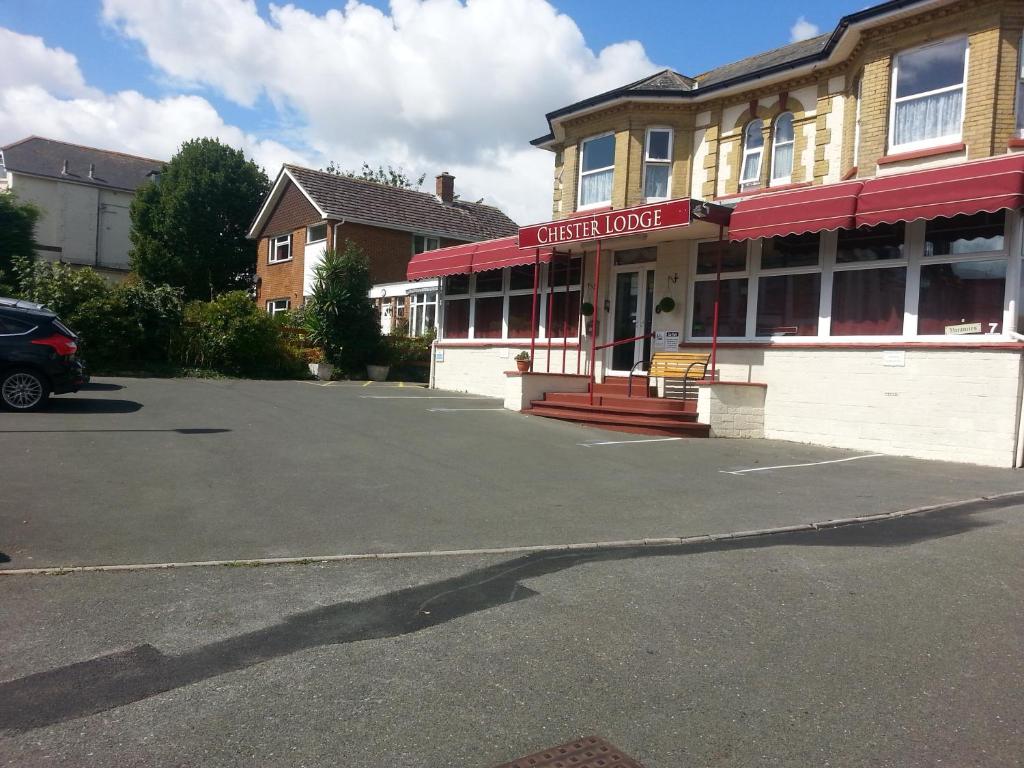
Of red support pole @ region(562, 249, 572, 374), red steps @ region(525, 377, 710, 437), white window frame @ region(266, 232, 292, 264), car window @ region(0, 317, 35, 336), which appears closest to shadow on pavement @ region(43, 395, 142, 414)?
car window @ region(0, 317, 35, 336)

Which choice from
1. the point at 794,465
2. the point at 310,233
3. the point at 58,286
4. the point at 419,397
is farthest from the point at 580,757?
the point at 310,233

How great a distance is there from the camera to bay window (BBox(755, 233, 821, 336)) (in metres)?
13.7

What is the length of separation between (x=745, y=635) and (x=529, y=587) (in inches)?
58.5

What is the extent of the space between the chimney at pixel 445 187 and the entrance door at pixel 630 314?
65.2 feet

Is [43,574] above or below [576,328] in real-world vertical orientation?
below

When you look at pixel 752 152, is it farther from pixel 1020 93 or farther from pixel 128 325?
pixel 128 325

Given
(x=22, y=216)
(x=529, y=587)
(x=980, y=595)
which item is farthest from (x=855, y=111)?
(x=22, y=216)

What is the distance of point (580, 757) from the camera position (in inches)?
126

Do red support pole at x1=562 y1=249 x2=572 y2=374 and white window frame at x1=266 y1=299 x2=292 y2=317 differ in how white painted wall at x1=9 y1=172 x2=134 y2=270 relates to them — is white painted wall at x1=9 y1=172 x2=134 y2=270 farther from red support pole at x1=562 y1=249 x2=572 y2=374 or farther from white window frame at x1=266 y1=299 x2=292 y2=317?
red support pole at x1=562 y1=249 x2=572 y2=374

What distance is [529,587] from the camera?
533cm

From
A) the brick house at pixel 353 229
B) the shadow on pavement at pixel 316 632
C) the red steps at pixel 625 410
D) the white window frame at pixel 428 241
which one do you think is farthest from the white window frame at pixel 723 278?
the white window frame at pixel 428 241

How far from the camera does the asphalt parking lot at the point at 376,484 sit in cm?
654

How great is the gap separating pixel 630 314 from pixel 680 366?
239 cm

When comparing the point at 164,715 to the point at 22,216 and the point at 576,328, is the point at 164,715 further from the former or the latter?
the point at 22,216
